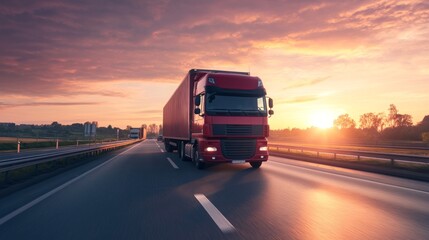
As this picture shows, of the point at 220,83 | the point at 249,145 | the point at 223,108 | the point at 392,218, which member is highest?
the point at 220,83

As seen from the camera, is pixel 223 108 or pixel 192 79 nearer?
pixel 223 108

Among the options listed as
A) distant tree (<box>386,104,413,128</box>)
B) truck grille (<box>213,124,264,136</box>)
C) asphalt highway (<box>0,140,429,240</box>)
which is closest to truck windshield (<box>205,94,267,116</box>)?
truck grille (<box>213,124,264,136</box>)

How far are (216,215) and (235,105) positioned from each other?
293 inches

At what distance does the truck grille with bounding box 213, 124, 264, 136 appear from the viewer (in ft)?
39.9

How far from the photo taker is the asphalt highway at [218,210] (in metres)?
4.58

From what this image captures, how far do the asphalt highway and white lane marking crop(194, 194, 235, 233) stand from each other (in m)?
0.02

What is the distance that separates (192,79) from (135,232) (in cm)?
1067

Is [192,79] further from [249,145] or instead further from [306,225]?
[306,225]

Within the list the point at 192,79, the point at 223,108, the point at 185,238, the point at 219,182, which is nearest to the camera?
the point at 185,238

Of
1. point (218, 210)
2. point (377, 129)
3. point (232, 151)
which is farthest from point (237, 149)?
point (377, 129)

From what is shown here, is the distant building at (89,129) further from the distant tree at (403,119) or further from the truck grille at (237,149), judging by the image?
the distant tree at (403,119)

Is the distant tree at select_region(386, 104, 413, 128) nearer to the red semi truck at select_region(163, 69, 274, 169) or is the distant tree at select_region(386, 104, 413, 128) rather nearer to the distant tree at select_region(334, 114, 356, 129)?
the distant tree at select_region(334, 114, 356, 129)

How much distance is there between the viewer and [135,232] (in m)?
4.59

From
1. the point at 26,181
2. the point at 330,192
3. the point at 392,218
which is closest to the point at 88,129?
the point at 26,181
